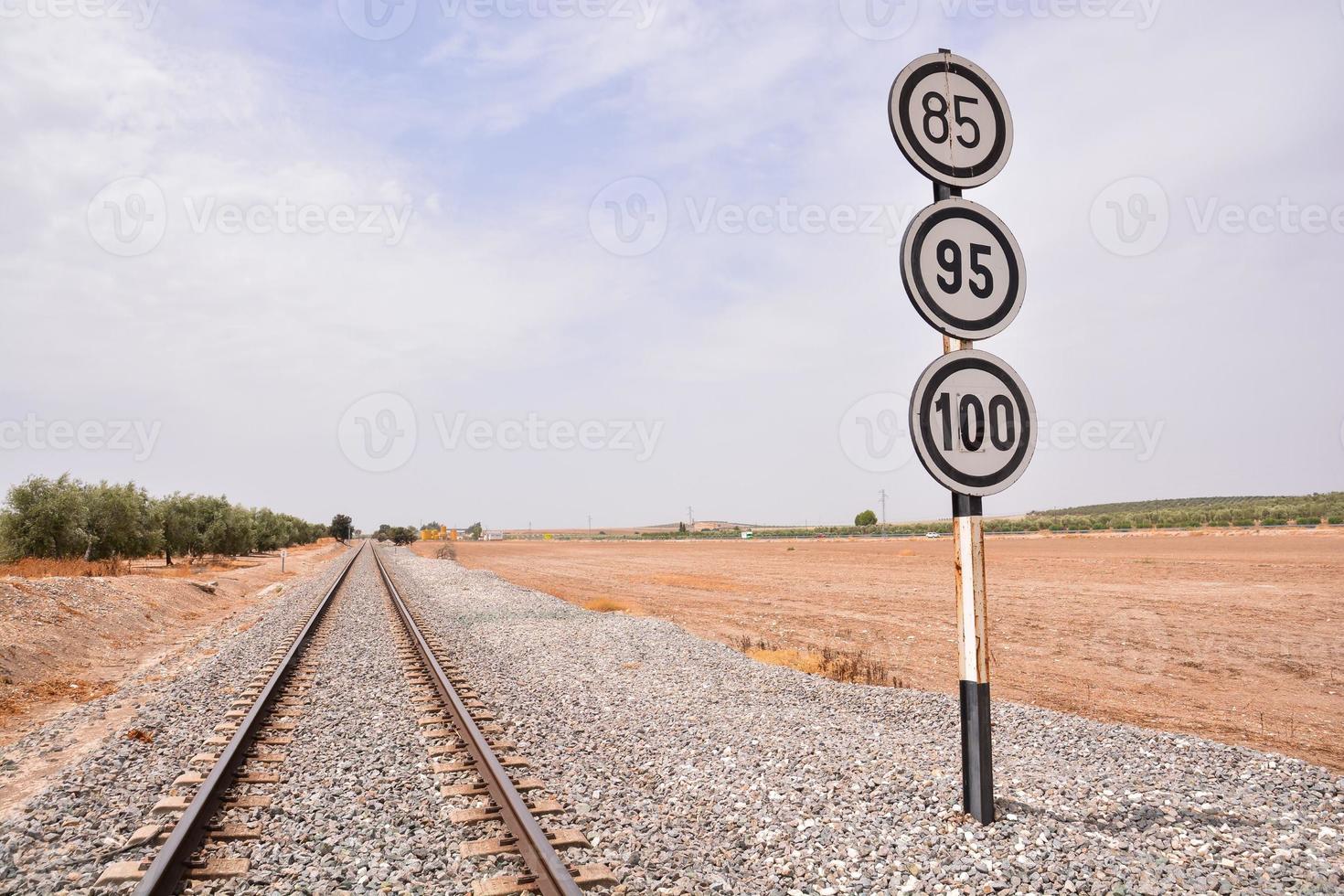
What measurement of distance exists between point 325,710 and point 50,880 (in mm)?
4529

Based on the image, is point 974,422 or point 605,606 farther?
point 605,606

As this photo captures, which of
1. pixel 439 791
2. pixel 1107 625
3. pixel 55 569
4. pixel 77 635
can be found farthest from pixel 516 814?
pixel 55 569

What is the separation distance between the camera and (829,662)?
1386 centimetres

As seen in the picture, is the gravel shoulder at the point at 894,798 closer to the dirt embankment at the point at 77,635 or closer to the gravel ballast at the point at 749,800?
the gravel ballast at the point at 749,800

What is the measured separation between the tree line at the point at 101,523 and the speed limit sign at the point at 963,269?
3771 centimetres

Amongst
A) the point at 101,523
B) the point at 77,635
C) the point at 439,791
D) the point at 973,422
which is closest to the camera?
the point at 973,422

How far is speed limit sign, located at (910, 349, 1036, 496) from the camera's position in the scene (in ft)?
14.8

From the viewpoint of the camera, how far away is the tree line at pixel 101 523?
30609mm

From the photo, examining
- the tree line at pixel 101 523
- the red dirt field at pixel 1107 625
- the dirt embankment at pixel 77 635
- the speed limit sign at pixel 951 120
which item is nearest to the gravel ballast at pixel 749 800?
the dirt embankment at pixel 77 635

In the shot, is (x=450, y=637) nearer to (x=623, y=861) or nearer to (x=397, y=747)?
(x=397, y=747)

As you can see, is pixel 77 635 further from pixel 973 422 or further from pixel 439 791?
pixel 973 422

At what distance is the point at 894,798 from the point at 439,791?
3622 mm

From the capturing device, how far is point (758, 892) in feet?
14.5

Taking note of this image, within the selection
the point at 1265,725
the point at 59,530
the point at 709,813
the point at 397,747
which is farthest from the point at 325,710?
the point at 59,530
